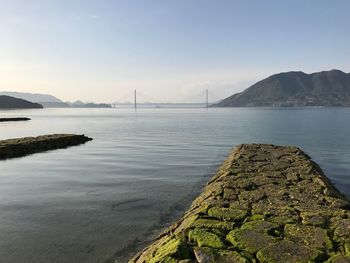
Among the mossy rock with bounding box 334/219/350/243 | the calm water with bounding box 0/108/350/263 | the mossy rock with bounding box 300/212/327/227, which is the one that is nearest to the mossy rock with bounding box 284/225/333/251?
the mossy rock with bounding box 334/219/350/243

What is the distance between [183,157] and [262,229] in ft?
77.4

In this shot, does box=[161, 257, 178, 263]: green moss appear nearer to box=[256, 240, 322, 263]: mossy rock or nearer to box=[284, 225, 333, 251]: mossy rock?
box=[256, 240, 322, 263]: mossy rock

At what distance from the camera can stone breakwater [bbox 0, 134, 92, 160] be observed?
33.5m

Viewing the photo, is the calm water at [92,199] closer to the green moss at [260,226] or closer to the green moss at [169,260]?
the green moss at [169,260]

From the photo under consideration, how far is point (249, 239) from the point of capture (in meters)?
9.66

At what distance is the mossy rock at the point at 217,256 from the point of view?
8.41m

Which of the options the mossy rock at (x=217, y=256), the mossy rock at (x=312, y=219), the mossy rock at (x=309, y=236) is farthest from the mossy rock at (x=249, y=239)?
the mossy rock at (x=312, y=219)

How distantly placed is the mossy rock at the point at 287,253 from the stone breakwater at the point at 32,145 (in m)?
28.5

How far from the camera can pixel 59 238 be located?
1210 centimetres

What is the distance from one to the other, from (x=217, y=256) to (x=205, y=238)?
115 centimetres

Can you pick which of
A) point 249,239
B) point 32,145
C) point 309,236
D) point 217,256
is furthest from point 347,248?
point 32,145

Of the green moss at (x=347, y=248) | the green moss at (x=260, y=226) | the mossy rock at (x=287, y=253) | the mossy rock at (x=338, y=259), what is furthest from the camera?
the green moss at (x=260, y=226)

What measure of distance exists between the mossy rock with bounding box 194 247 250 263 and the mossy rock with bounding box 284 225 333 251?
6.45 ft

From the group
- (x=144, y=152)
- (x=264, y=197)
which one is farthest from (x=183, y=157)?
(x=264, y=197)
